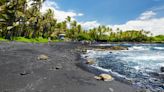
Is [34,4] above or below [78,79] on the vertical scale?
above

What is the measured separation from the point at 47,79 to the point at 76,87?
3328mm

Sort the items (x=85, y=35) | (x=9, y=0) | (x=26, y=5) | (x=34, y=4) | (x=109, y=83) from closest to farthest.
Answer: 1. (x=109, y=83)
2. (x=9, y=0)
3. (x=26, y=5)
4. (x=34, y=4)
5. (x=85, y=35)

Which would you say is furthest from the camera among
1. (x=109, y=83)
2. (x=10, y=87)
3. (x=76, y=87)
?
(x=109, y=83)

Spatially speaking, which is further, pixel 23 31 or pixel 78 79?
pixel 23 31

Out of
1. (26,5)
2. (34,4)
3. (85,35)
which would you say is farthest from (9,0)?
(85,35)

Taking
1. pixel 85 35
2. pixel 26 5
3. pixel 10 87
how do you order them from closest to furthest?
pixel 10 87, pixel 26 5, pixel 85 35

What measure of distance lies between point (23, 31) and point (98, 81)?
96.3 m

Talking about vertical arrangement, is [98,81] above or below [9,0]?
below

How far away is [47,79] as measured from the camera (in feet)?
67.7

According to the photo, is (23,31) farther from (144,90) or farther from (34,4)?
(144,90)

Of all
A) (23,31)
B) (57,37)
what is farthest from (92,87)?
(57,37)

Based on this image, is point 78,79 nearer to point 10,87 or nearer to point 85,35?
point 10,87

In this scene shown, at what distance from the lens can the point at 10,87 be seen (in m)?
17.0

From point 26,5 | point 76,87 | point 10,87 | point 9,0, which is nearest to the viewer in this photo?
point 10,87
